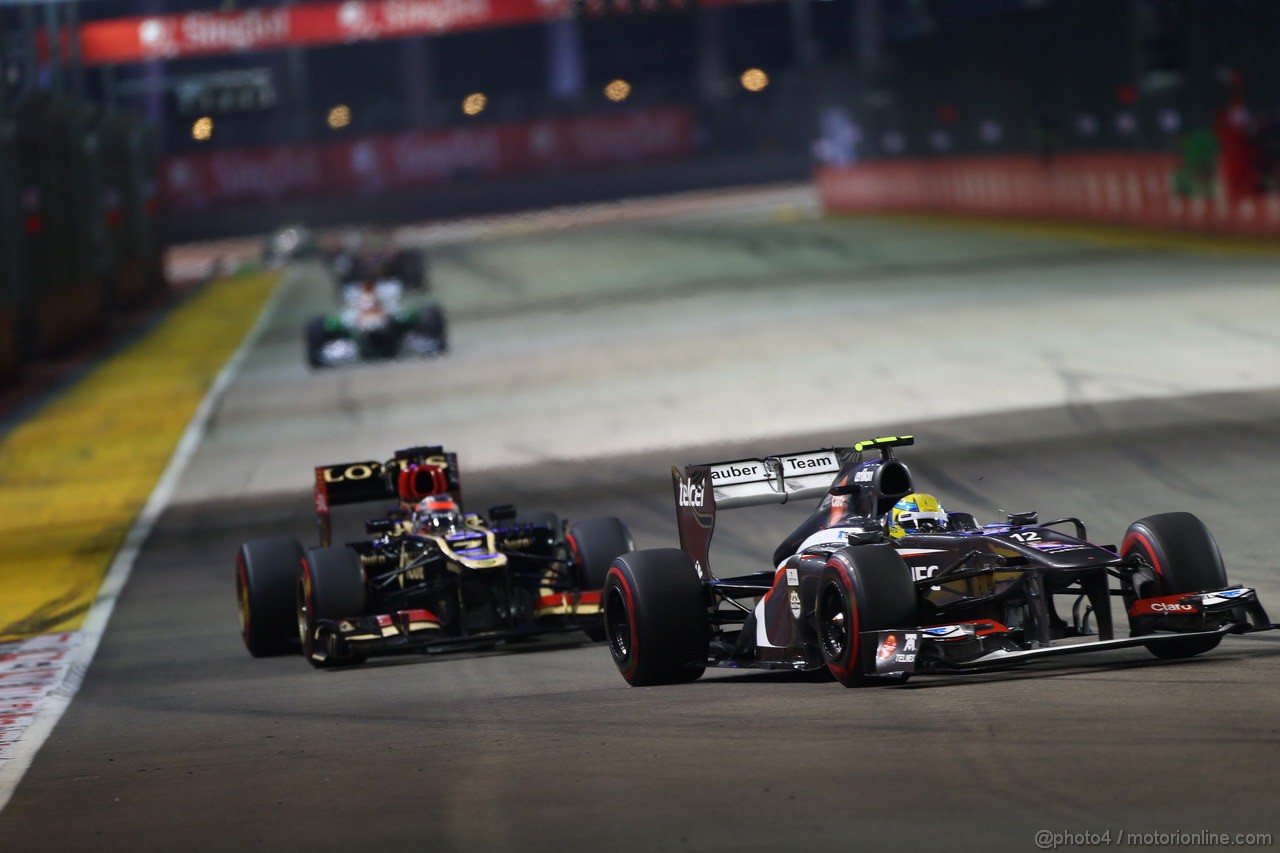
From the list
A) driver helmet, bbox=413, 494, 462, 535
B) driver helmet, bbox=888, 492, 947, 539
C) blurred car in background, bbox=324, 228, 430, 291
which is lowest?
driver helmet, bbox=413, 494, 462, 535

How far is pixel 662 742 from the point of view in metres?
9.07

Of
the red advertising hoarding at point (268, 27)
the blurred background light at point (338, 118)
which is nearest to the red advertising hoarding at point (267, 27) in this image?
the red advertising hoarding at point (268, 27)

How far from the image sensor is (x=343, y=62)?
8444 centimetres

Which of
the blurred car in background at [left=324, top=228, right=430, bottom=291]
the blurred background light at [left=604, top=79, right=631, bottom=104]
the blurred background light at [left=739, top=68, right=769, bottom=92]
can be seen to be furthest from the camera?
the blurred background light at [left=739, top=68, right=769, bottom=92]

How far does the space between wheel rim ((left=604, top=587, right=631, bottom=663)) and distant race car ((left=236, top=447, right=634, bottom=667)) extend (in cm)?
193

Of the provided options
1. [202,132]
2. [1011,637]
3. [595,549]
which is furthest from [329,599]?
[202,132]

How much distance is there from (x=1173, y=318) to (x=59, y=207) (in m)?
22.6

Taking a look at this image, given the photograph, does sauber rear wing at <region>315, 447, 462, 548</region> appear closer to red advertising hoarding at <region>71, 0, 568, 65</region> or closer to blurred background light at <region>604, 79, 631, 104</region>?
red advertising hoarding at <region>71, 0, 568, 65</region>

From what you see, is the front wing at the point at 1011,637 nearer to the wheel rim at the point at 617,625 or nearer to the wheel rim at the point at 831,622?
the wheel rim at the point at 831,622

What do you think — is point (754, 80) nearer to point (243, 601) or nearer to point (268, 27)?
point (268, 27)

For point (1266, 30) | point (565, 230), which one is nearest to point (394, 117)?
point (565, 230)

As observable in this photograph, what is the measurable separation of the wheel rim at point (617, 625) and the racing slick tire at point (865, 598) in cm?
162

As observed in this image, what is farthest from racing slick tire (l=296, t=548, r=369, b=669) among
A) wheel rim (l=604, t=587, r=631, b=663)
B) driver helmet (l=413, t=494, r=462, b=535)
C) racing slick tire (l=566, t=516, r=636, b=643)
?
wheel rim (l=604, t=587, r=631, b=663)

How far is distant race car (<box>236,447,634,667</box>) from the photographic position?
43.3 ft
